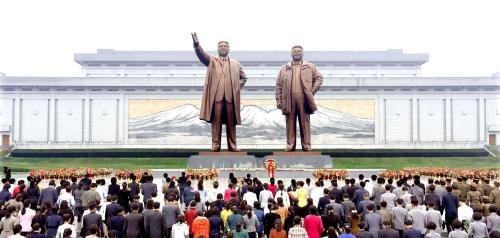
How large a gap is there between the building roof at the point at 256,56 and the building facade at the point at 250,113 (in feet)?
30.0

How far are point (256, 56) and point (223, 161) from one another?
117ft

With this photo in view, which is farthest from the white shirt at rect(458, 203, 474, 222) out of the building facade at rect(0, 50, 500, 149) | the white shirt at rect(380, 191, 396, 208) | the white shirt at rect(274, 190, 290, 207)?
the building facade at rect(0, 50, 500, 149)

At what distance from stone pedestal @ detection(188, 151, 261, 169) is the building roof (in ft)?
113

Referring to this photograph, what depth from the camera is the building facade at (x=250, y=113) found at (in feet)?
140

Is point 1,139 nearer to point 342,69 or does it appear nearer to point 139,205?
point 342,69

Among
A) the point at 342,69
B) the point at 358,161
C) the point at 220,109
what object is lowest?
the point at 358,161

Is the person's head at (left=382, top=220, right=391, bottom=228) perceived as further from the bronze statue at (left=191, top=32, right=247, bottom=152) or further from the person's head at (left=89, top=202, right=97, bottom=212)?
the bronze statue at (left=191, top=32, right=247, bottom=152)

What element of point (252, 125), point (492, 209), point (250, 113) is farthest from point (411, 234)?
point (250, 113)

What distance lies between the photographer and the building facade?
42812 mm

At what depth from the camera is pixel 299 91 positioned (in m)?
19.2

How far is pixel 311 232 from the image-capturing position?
25.5ft

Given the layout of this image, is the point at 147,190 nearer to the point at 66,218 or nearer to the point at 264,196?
the point at 264,196

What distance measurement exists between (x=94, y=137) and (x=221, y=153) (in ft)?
Answer: 91.9

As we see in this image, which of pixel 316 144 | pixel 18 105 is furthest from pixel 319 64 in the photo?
pixel 18 105
